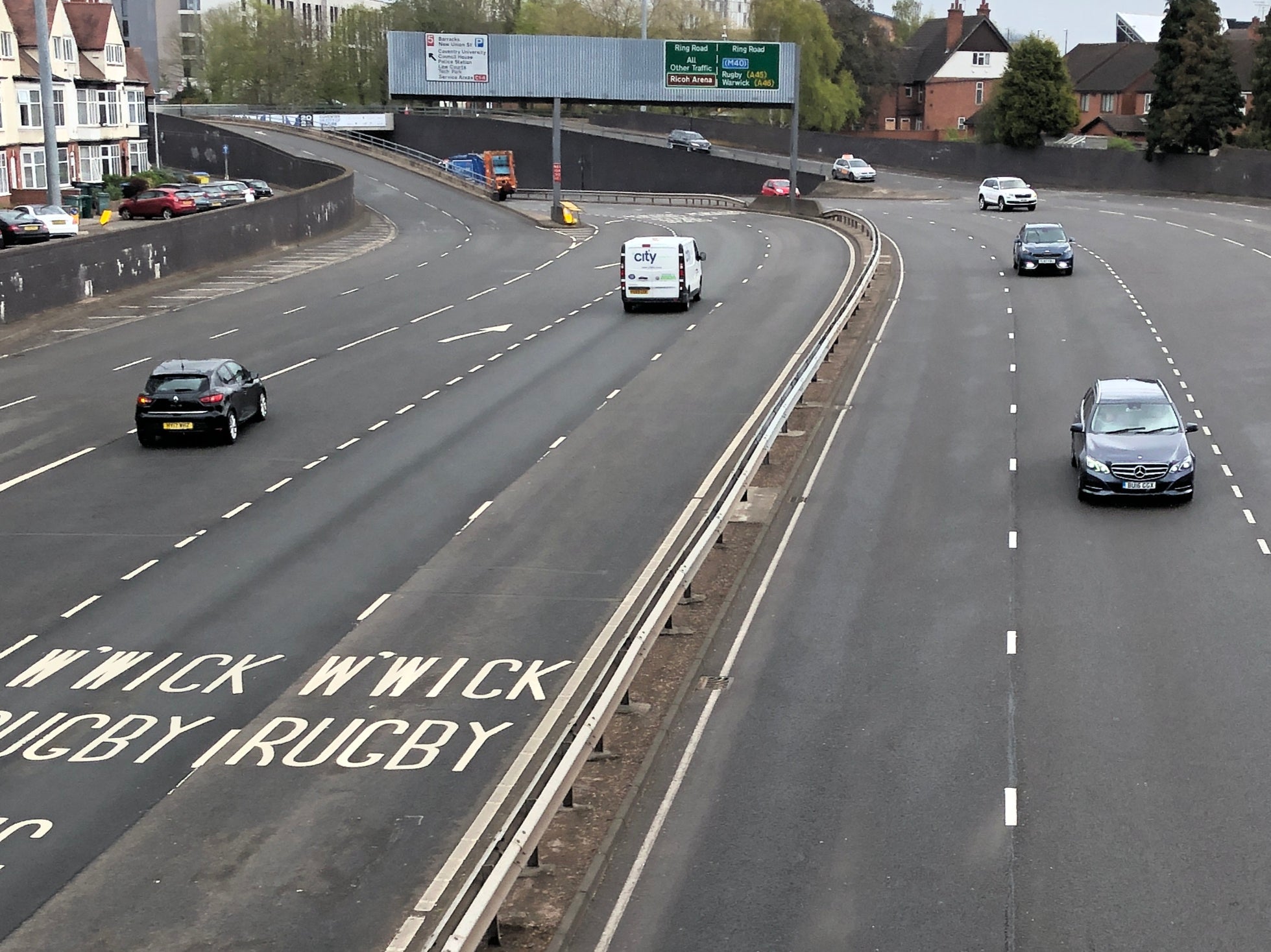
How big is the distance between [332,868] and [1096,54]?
13448 cm

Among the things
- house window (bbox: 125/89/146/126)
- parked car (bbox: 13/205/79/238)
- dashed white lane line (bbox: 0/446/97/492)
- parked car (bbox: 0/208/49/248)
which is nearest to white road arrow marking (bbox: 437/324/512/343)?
dashed white lane line (bbox: 0/446/97/492)

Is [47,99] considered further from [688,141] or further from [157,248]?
[688,141]

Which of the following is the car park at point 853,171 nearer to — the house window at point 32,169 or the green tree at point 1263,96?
the green tree at point 1263,96

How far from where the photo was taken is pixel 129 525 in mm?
23953

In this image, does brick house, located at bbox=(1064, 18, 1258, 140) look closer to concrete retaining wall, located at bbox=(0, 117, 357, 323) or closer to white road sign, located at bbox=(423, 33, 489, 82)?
white road sign, located at bbox=(423, 33, 489, 82)

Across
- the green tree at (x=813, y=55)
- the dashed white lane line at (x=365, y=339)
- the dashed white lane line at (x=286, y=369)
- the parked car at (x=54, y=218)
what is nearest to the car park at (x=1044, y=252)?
the dashed white lane line at (x=365, y=339)

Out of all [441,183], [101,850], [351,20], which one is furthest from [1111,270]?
[351,20]

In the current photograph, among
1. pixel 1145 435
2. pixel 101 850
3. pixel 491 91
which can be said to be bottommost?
pixel 101 850

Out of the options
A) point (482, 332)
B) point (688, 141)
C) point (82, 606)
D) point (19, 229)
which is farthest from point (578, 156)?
point (82, 606)

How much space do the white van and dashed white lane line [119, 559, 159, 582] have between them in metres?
25.0

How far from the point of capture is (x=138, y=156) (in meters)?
96.1

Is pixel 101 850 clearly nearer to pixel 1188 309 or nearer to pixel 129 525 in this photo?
pixel 129 525

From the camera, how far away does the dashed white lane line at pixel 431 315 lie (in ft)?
148

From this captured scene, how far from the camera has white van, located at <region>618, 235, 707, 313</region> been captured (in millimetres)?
45188
